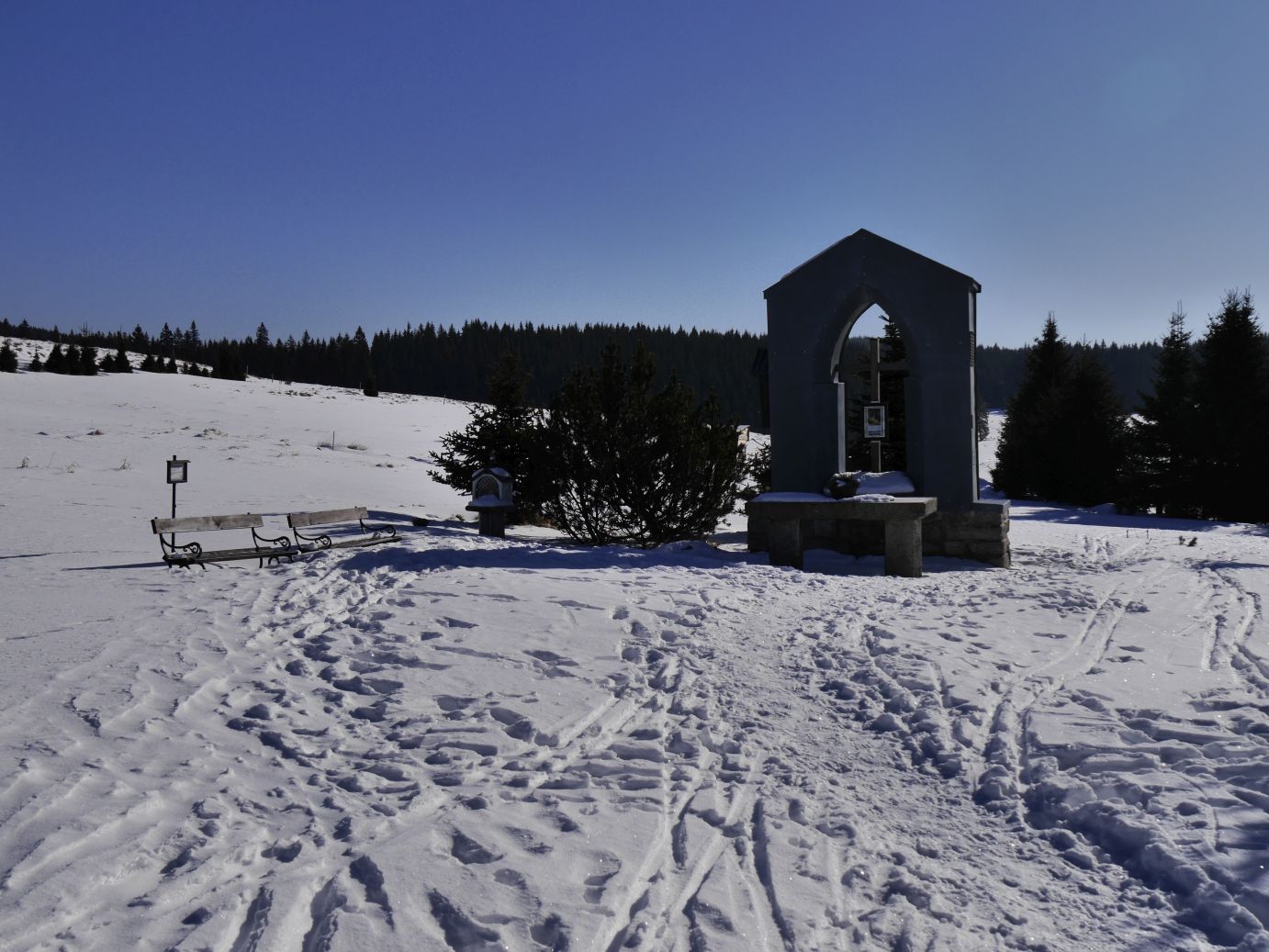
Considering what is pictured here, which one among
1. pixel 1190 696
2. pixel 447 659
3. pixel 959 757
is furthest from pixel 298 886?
pixel 1190 696

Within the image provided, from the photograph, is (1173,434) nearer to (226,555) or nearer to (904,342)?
(904,342)

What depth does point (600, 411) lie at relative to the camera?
13719mm

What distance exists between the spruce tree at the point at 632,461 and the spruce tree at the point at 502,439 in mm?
2223

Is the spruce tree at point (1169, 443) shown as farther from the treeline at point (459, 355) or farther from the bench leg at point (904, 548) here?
the treeline at point (459, 355)

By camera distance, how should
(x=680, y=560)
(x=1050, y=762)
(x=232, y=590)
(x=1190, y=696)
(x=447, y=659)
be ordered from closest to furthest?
(x=1050, y=762)
(x=1190, y=696)
(x=447, y=659)
(x=232, y=590)
(x=680, y=560)

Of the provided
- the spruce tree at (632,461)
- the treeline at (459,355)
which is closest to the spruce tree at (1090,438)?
the spruce tree at (632,461)

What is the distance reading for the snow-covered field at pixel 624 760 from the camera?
309cm

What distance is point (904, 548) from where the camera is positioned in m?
10.8

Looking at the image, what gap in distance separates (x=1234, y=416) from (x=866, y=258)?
17979 mm

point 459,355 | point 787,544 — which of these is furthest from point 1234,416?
point 459,355

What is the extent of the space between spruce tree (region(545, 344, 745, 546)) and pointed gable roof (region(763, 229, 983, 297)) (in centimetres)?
289

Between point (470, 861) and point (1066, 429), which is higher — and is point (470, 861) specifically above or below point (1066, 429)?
below

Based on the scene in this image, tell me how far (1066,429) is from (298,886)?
96.8 ft

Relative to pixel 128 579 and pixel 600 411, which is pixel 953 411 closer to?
pixel 600 411
